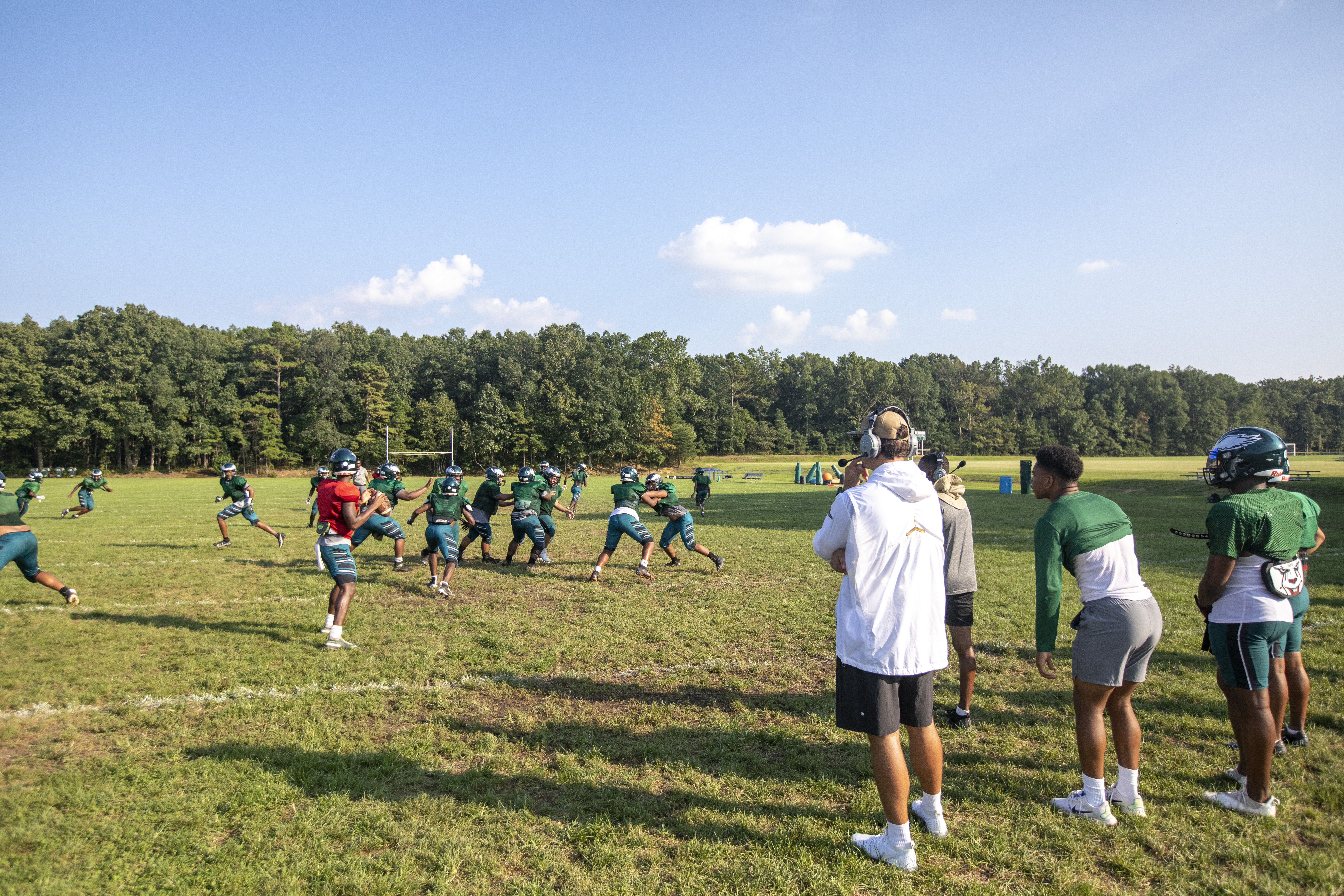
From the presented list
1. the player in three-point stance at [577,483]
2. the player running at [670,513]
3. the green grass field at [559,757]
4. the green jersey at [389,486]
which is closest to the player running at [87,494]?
the green jersey at [389,486]

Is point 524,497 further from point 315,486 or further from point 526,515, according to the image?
point 315,486

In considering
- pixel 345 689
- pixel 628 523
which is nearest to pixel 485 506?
pixel 628 523

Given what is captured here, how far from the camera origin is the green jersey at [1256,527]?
4.03 m

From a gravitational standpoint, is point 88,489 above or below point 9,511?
below

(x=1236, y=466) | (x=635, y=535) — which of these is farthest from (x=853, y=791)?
(x=635, y=535)

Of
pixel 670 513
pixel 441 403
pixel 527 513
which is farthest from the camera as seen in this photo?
pixel 441 403

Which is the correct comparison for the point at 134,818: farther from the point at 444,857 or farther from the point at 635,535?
the point at 635,535

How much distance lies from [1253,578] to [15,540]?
1249 centimetres

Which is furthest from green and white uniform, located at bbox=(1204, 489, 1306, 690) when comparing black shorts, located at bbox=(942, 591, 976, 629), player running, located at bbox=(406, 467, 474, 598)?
player running, located at bbox=(406, 467, 474, 598)

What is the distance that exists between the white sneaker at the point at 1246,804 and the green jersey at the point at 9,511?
12272mm

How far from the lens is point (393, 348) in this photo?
3083 inches

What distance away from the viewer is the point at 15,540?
815cm

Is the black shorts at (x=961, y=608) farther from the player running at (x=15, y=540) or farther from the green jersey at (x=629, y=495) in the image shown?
the player running at (x=15, y=540)

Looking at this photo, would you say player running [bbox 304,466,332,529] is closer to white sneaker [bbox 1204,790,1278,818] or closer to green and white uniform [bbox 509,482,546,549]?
green and white uniform [bbox 509,482,546,549]
